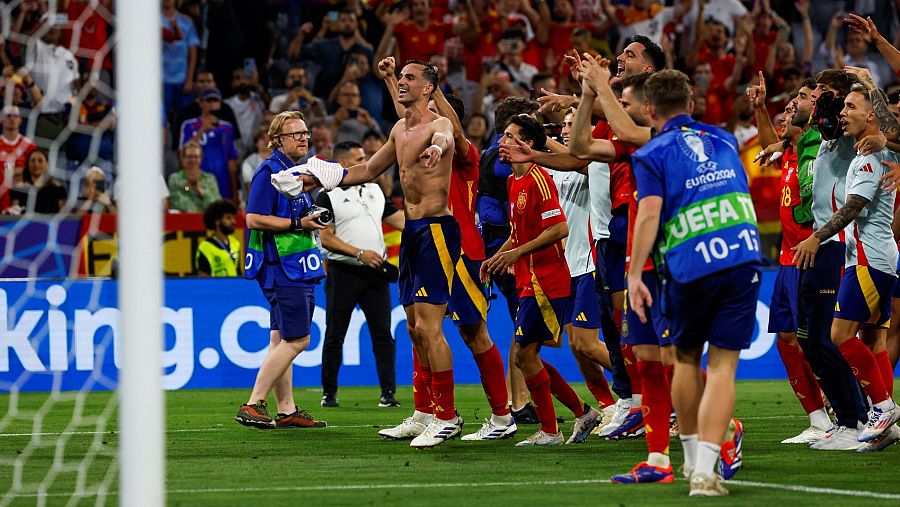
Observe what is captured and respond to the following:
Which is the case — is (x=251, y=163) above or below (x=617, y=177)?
above

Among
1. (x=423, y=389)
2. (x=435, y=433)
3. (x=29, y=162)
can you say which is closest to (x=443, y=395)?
(x=435, y=433)

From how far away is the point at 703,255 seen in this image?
664 cm

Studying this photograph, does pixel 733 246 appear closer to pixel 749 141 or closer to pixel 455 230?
pixel 455 230

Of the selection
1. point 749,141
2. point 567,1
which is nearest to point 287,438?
point 749,141

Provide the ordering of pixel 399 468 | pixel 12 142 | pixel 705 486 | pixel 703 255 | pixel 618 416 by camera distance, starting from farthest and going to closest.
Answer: pixel 12 142 → pixel 618 416 → pixel 399 468 → pixel 703 255 → pixel 705 486

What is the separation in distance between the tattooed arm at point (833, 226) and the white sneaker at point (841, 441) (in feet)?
3.98

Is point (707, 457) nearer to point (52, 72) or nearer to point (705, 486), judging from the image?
point (705, 486)

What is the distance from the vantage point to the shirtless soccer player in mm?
9250

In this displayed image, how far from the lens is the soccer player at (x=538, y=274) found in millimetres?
9273

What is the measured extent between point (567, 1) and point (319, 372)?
828 cm

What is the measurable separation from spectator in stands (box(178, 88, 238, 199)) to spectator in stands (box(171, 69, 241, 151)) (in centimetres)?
21

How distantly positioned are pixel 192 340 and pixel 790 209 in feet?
24.3

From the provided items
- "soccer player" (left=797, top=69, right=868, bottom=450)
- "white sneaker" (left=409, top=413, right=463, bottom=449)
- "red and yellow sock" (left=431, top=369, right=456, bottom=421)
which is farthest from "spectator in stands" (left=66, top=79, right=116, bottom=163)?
"soccer player" (left=797, top=69, right=868, bottom=450)

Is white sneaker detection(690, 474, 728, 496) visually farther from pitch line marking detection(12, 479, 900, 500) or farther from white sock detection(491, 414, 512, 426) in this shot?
white sock detection(491, 414, 512, 426)
